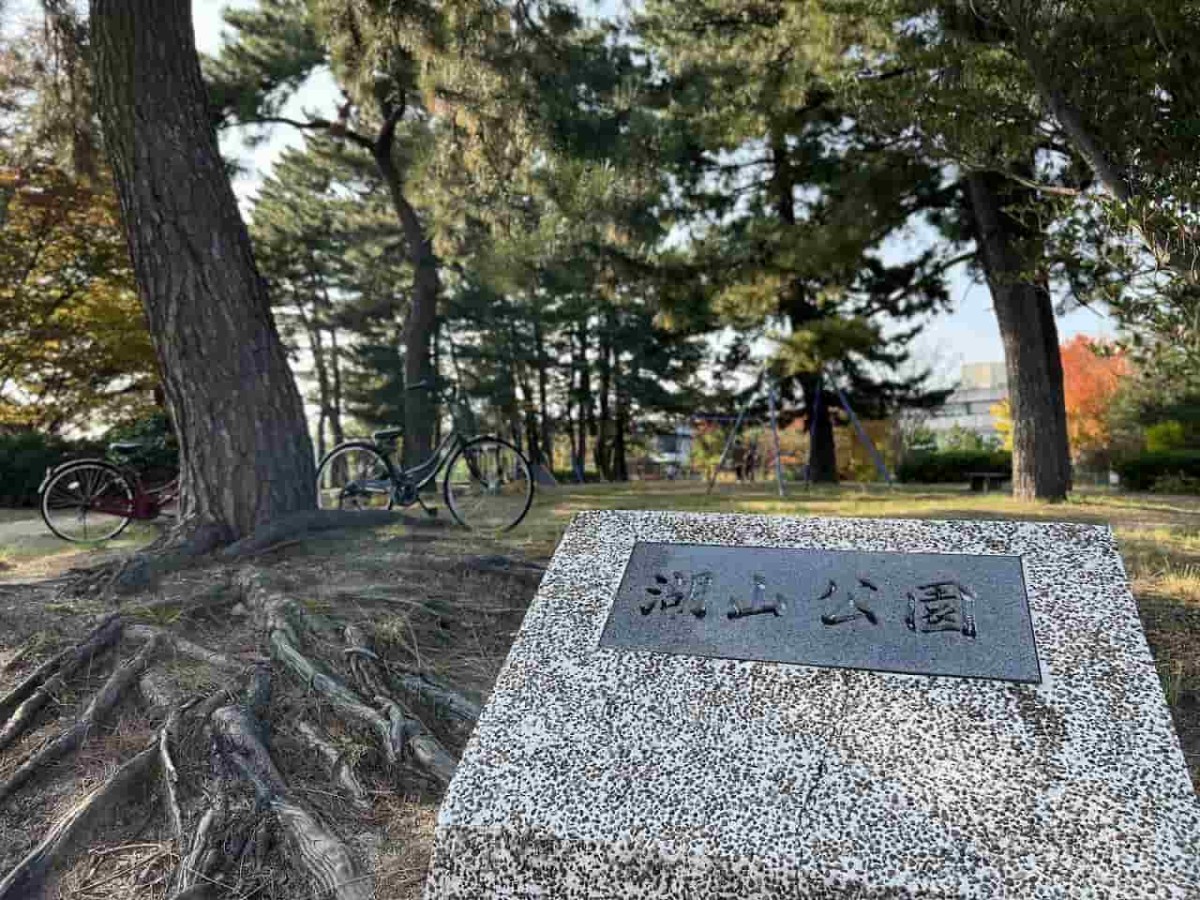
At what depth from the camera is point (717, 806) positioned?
1.67 m

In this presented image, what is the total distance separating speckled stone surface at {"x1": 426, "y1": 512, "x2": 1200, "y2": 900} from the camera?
5.03ft

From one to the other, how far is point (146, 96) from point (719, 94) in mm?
5103

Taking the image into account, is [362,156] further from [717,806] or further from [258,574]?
[717,806]

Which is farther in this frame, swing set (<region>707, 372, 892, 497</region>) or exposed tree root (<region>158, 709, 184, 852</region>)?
swing set (<region>707, 372, 892, 497</region>)

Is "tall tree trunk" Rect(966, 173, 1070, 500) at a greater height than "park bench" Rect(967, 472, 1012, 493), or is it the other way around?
"tall tree trunk" Rect(966, 173, 1070, 500)

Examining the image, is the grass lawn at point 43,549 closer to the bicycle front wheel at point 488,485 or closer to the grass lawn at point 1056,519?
the grass lawn at point 1056,519

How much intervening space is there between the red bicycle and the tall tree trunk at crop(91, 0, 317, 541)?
2394 millimetres

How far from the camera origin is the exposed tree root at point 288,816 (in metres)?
1.92

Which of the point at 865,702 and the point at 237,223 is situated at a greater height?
the point at 237,223

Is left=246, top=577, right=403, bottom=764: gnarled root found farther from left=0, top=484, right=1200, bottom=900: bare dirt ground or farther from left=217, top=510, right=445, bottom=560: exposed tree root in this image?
left=217, top=510, right=445, bottom=560: exposed tree root

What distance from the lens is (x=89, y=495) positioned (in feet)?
20.5

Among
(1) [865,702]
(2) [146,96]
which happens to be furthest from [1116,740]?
(2) [146,96]

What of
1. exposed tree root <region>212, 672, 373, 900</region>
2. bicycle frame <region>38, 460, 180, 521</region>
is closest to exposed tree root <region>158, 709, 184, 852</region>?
exposed tree root <region>212, 672, 373, 900</region>

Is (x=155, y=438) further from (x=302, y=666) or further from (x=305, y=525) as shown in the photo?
(x=302, y=666)
